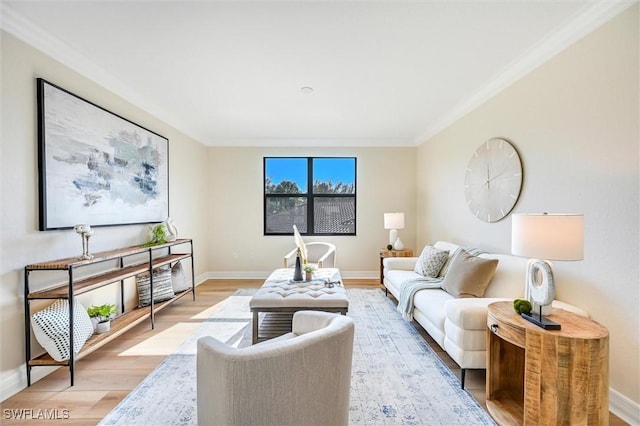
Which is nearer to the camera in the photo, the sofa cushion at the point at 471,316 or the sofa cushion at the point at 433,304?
the sofa cushion at the point at 471,316

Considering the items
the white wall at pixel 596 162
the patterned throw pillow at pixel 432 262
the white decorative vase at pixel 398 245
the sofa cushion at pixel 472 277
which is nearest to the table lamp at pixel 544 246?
the white wall at pixel 596 162

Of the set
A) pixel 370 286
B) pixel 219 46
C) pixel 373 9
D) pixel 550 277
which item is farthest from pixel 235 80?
pixel 370 286

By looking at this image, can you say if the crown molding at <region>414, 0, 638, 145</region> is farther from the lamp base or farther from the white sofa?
the lamp base

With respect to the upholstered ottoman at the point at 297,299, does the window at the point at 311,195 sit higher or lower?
higher

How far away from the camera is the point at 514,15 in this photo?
6.38 ft

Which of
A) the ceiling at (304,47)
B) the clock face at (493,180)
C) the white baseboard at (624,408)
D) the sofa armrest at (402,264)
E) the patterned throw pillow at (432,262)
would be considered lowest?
the white baseboard at (624,408)

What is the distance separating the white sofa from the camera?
2.05 metres

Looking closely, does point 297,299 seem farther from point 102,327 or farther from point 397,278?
point 102,327

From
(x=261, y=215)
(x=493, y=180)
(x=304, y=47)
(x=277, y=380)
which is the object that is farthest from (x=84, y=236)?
(x=493, y=180)

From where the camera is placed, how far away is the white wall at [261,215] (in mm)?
5445

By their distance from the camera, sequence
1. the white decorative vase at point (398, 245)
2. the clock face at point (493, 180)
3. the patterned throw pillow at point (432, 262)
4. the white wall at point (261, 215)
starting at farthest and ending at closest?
the white wall at point (261, 215) < the white decorative vase at point (398, 245) < the patterned throw pillow at point (432, 262) < the clock face at point (493, 180)

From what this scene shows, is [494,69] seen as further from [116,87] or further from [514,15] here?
[116,87]

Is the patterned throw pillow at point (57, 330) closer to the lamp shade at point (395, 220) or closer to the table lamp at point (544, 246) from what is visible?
the table lamp at point (544, 246)

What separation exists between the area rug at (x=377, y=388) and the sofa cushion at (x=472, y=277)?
62cm
